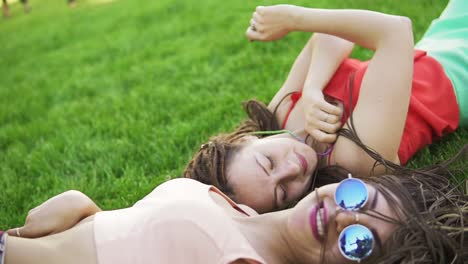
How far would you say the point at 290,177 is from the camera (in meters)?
2.38

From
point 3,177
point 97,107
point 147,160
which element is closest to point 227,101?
point 147,160

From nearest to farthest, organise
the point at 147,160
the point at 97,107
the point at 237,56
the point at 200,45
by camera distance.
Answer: the point at 147,160 → the point at 97,107 → the point at 237,56 → the point at 200,45

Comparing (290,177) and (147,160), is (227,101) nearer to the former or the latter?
(147,160)

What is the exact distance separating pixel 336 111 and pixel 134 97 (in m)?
2.24

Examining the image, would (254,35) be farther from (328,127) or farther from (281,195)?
(281,195)

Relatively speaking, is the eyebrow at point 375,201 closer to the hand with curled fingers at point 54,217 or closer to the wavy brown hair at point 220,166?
the wavy brown hair at point 220,166

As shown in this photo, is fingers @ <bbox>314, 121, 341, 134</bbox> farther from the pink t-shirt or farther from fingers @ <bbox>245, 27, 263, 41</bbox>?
the pink t-shirt

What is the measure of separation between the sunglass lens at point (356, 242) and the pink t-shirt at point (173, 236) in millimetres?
278

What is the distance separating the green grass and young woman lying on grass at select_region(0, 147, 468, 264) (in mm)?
673

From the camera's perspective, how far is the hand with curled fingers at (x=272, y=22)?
2.67 meters

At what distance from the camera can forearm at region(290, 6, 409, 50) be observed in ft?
8.13

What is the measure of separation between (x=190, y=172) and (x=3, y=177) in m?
1.39

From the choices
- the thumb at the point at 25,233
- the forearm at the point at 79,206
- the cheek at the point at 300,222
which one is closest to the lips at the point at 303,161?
the cheek at the point at 300,222

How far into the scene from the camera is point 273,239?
2.05m
